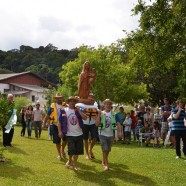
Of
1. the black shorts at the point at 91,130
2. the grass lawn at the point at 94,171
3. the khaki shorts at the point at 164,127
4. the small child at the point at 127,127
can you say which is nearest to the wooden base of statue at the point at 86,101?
the black shorts at the point at 91,130

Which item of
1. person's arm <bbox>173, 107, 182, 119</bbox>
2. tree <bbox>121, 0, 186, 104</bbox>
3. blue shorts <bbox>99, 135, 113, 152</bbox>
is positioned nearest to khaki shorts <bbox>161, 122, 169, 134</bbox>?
tree <bbox>121, 0, 186, 104</bbox>

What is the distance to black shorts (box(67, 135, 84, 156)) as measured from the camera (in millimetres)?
8992

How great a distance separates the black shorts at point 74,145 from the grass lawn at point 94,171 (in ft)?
1.69

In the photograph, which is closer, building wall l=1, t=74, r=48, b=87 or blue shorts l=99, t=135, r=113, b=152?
blue shorts l=99, t=135, r=113, b=152

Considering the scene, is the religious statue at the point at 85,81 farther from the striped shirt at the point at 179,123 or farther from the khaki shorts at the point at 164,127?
the khaki shorts at the point at 164,127

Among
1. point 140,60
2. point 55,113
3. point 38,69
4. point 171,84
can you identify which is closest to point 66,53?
point 38,69

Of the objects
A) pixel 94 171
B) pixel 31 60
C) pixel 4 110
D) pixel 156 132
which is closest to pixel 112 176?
pixel 94 171

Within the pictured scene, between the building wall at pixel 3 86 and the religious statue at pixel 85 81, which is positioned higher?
the building wall at pixel 3 86

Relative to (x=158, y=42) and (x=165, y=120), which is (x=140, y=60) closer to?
(x=158, y=42)

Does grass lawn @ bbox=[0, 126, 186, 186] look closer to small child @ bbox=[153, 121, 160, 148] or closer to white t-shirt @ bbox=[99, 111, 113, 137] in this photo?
white t-shirt @ bbox=[99, 111, 113, 137]

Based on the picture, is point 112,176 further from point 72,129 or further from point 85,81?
point 85,81

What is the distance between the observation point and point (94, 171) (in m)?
9.34

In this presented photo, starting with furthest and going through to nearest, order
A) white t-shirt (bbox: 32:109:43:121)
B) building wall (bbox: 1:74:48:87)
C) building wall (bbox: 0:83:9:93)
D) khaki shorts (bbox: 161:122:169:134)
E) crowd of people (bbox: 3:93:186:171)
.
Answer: building wall (bbox: 1:74:48:87)
building wall (bbox: 0:83:9:93)
white t-shirt (bbox: 32:109:43:121)
khaki shorts (bbox: 161:122:169:134)
crowd of people (bbox: 3:93:186:171)

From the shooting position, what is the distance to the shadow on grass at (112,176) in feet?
26.9
